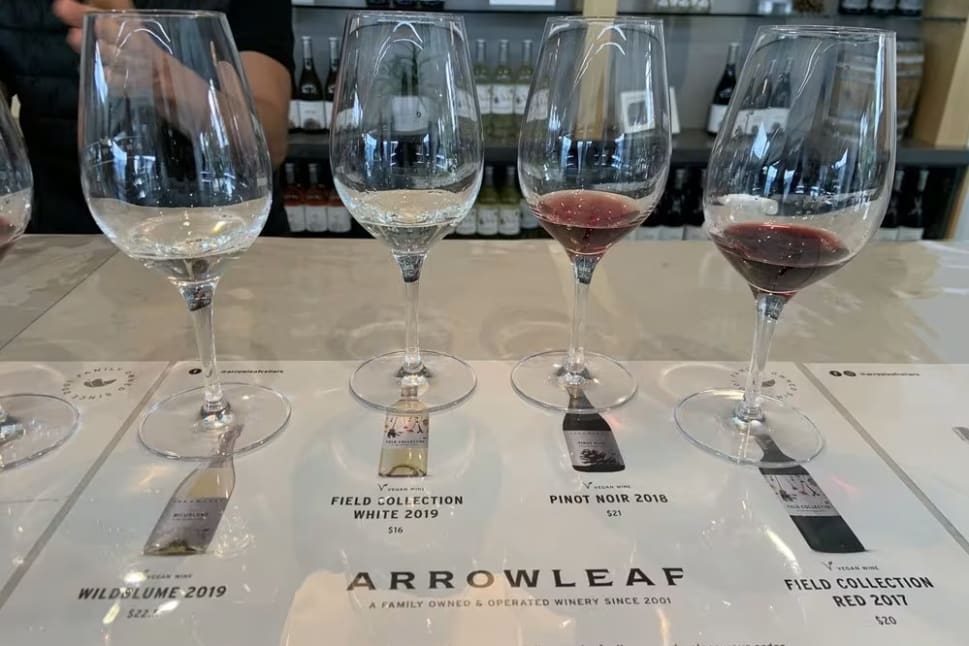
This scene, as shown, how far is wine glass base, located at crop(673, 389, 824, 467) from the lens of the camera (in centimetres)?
49

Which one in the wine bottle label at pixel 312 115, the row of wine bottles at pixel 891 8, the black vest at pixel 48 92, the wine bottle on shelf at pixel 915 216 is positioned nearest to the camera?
the black vest at pixel 48 92

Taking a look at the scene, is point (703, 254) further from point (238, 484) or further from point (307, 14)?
point (307, 14)

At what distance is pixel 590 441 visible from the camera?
505 mm

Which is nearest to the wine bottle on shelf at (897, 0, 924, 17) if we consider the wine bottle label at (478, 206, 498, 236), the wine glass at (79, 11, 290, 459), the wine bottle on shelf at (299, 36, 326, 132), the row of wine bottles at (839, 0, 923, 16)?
the row of wine bottles at (839, 0, 923, 16)

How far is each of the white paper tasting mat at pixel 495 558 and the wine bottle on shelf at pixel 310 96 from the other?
1.39 m

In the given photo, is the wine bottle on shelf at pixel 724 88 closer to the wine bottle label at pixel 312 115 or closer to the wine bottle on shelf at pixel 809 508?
the wine bottle label at pixel 312 115

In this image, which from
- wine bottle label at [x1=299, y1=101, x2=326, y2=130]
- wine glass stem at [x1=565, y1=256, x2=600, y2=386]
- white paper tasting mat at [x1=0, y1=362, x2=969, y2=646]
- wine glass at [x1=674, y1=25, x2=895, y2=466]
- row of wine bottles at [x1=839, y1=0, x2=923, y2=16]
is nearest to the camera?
white paper tasting mat at [x1=0, y1=362, x2=969, y2=646]

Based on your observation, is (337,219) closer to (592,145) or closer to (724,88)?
(724,88)

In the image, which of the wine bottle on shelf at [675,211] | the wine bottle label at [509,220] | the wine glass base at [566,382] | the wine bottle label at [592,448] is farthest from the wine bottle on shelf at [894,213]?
the wine bottle label at [592,448]

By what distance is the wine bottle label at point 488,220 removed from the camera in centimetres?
177

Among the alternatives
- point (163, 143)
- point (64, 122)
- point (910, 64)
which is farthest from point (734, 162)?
point (910, 64)

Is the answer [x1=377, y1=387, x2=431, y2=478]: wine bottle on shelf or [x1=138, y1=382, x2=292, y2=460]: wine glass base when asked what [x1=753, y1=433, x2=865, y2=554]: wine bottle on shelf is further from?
[x1=138, y1=382, x2=292, y2=460]: wine glass base

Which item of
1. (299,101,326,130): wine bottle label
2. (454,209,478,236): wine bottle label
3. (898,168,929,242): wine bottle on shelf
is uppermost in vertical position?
(299,101,326,130): wine bottle label

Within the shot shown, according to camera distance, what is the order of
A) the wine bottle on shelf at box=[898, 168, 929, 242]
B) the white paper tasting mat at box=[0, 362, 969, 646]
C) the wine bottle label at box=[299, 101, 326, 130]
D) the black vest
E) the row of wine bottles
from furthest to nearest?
1. the wine bottle on shelf at box=[898, 168, 929, 242]
2. the row of wine bottles
3. the wine bottle label at box=[299, 101, 326, 130]
4. the black vest
5. the white paper tasting mat at box=[0, 362, 969, 646]
